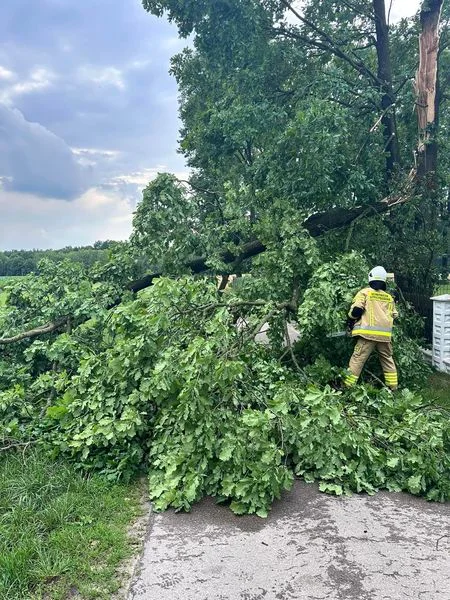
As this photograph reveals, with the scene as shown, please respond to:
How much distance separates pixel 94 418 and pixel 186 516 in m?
1.13

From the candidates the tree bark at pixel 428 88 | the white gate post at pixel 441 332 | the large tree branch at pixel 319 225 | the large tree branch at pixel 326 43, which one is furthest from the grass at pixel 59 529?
the large tree branch at pixel 326 43

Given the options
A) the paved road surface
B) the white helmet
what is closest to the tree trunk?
the white helmet

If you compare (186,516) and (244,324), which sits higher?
(244,324)

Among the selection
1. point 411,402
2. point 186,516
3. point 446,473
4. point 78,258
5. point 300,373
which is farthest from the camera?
point 78,258

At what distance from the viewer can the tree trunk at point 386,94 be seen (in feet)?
26.9

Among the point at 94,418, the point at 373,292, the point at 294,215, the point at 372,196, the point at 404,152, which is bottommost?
the point at 94,418

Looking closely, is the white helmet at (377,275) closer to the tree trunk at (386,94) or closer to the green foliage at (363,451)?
the green foliage at (363,451)

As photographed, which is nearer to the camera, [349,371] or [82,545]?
[82,545]

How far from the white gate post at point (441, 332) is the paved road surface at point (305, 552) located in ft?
12.9

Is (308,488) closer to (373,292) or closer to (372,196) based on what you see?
(373,292)

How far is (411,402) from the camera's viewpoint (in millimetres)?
4168

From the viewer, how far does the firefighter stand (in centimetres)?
505

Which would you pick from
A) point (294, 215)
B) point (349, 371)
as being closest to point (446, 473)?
point (349, 371)

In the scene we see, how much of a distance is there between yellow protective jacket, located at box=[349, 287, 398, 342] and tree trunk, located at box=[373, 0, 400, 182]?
3382 mm
